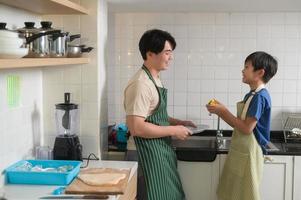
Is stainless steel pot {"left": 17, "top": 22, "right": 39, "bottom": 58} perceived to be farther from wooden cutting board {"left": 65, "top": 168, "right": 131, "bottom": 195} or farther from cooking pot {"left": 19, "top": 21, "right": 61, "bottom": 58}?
wooden cutting board {"left": 65, "top": 168, "right": 131, "bottom": 195}

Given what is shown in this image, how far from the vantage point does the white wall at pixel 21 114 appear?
1.95 metres

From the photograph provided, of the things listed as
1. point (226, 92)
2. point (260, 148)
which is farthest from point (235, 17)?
point (260, 148)

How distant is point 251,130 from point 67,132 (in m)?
1.07

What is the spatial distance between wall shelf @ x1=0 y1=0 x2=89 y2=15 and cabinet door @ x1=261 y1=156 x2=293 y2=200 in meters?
1.47

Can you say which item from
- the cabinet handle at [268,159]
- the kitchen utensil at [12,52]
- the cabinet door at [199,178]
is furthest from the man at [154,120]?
A: the kitchen utensil at [12,52]

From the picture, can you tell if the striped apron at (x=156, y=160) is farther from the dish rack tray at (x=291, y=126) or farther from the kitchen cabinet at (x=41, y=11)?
the dish rack tray at (x=291, y=126)

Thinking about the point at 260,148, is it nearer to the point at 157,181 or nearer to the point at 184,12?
the point at 157,181

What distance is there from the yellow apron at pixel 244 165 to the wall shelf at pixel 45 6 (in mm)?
1100

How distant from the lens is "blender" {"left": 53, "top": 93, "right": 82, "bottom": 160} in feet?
7.50

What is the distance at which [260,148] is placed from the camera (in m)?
2.40

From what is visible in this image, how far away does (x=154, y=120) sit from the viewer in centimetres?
222

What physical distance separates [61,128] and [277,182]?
139 cm

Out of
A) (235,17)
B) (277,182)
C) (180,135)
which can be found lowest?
(277,182)

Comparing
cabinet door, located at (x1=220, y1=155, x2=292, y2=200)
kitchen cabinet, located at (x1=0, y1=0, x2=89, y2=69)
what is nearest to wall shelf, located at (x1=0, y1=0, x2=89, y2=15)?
kitchen cabinet, located at (x1=0, y1=0, x2=89, y2=69)
